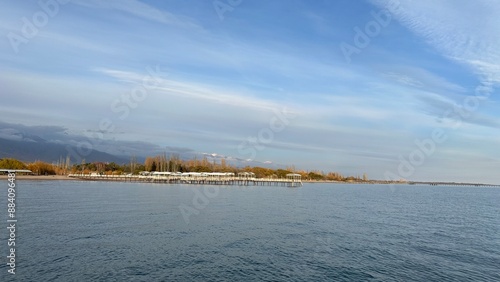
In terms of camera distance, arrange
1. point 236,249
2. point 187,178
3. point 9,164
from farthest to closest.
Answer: point 187,178
point 9,164
point 236,249

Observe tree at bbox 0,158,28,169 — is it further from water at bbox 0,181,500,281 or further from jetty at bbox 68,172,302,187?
water at bbox 0,181,500,281

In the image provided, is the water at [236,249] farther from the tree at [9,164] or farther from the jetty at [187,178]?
the tree at [9,164]

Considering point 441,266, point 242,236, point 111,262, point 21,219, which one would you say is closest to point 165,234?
point 242,236

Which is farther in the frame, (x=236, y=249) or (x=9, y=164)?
(x=9, y=164)

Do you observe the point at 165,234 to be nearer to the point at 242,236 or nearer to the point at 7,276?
the point at 242,236

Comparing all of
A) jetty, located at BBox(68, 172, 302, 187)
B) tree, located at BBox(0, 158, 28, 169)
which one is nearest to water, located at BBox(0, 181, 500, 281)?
jetty, located at BBox(68, 172, 302, 187)

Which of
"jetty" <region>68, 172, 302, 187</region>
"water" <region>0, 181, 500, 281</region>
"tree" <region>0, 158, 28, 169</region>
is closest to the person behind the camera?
"water" <region>0, 181, 500, 281</region>

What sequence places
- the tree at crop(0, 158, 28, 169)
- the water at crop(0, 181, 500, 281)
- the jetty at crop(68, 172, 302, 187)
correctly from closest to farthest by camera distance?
the water at crop(0, 181, 500, 281)
the tree at crop(0, 158, 28, 169)
the jetty at crop(68, 172, 302, 187)

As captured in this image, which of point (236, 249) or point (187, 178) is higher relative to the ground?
point (187, 178)

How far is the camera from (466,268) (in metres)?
29.6

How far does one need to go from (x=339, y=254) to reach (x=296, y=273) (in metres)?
7.80

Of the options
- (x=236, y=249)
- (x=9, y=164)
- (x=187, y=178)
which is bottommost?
(x=236, y=249)

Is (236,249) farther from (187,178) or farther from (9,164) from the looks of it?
(9,164)

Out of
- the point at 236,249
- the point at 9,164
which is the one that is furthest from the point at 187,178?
the point at 236,249
